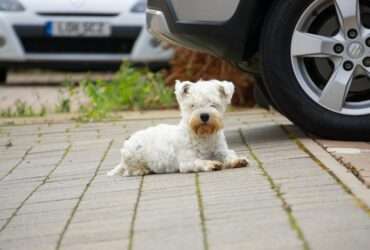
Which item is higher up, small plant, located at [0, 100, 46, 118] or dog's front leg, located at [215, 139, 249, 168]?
dog's front leg, located at [215, 139, 249, 168]

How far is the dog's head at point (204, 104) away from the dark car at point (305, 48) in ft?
2.33

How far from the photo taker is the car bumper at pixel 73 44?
13688mm

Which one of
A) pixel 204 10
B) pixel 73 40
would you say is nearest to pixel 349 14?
pixel 204 10

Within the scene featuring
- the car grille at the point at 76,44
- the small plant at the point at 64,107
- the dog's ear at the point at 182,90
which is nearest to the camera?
the dog's ear at the point at 182,90

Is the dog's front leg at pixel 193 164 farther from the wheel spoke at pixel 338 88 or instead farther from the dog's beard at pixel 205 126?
the wheel spoke at pixel 338 88

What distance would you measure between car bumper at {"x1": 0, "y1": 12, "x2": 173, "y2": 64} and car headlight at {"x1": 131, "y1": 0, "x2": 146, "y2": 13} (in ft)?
0.36

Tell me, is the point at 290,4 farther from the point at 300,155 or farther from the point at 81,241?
the point at 81,241

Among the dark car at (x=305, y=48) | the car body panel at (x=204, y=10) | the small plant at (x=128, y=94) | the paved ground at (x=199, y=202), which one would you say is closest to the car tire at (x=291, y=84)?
the dark car at (x=305, y=48)

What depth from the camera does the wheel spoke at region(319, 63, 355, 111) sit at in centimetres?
705

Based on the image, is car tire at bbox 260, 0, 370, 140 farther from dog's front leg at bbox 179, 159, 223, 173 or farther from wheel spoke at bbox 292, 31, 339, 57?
dog's front leg at bbox 179, 159, 223, 173

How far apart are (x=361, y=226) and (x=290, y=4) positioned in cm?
278

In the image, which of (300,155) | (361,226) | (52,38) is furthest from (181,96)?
(52,38)

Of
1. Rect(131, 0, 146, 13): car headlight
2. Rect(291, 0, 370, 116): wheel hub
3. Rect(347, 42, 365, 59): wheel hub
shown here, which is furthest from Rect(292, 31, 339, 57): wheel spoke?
Rect(131, 0, 146, 13): car headlight

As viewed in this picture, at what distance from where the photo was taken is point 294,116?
7.23m
